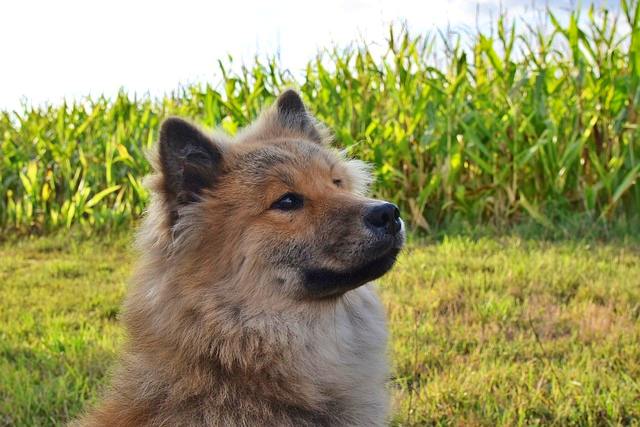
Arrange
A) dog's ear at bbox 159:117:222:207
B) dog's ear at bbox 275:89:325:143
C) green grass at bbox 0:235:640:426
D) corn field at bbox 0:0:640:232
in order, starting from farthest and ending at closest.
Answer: corn field at bbox 0:0:640:232, green grass at bbox 0:235:640:426, dog's ear at bbox 275:89:325:143, dog's ear at bbox 159:117:222:207

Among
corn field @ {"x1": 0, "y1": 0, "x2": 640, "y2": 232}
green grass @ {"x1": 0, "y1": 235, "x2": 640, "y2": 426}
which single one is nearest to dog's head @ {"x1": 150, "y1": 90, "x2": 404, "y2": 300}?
green grass @ {"x1": 0, "y1": 235, "x2": 640, "y2": 426}

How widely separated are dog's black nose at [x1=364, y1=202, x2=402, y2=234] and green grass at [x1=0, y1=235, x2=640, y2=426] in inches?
61.1

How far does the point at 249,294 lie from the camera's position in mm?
2975

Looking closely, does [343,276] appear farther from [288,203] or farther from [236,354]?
[236,354]

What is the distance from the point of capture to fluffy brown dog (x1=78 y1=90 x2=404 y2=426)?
9.32 feet

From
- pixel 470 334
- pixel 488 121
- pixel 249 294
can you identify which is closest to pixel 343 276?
pixel 249 294

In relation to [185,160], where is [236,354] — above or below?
below

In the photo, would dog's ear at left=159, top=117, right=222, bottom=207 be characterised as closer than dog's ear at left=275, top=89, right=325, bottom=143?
Yes

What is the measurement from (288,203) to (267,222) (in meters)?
0.12

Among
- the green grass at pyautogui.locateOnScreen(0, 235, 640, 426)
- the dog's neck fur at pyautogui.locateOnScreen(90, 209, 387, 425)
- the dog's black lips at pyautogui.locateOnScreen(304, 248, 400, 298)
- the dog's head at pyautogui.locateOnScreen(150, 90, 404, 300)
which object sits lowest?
the green grass at pyautogui.locateOnScreen(0, 235, 640, 426)

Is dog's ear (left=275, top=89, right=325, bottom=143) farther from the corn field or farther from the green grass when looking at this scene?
the corn field

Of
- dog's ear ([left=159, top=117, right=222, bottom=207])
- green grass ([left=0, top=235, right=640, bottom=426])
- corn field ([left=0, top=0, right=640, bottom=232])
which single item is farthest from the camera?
corn field ([left=0, top=0, right=640, bottom=232])

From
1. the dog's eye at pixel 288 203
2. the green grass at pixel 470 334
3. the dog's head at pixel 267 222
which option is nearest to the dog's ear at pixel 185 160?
the dog's head at pixel 267 222

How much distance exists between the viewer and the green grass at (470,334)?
4172 millimetres
